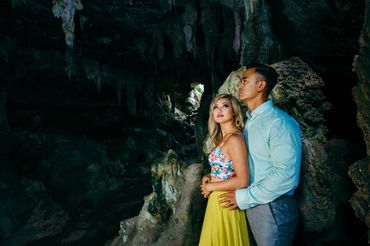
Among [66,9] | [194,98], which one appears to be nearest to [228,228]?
[66,9]

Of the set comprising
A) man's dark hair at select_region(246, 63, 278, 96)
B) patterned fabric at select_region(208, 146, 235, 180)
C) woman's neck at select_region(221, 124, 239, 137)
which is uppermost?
man's dark hair at select_region(246, 63, 278, 96)

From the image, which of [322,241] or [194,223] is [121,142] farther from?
[322,241]

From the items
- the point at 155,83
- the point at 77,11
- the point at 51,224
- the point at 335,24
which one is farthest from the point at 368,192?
the point at 155,83

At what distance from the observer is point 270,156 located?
1849 mm

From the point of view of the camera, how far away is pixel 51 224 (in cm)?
867

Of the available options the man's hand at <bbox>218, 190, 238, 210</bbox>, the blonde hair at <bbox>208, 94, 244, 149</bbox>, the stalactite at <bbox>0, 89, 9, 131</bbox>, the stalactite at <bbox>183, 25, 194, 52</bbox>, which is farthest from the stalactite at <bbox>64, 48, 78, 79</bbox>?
the man's hand at <bbox>218, 190, 238, 210</bbox>

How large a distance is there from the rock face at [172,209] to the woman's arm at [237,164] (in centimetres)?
155

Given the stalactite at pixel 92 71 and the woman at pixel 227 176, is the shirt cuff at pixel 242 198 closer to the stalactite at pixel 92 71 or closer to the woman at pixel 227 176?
the woman at pixel 227 176

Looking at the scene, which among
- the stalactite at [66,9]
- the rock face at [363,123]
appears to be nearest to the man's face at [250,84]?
the rock face at [363,123]

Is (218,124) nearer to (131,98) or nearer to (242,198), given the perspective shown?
(242,198)

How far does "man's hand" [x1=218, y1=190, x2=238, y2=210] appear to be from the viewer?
202cm

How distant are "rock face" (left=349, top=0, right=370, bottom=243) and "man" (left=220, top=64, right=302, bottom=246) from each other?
2.08 feet

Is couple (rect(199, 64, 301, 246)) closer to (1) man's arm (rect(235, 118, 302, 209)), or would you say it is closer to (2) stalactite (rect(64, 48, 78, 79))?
(1) man's arm (rect(235, 118, 302, 209))

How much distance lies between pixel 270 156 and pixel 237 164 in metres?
0.28
